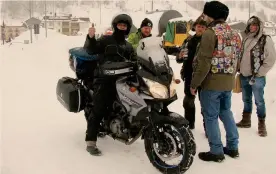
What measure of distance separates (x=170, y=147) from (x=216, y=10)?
168 cm

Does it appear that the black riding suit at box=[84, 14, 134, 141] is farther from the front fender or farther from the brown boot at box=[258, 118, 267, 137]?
the brown boot at box=[258, 118, 267, 137]

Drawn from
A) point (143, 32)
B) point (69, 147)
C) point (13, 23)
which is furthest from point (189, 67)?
point (13, 23)

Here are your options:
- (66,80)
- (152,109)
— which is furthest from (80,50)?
(152,109)

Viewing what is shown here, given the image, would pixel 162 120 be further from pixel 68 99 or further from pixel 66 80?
pixel 66 80

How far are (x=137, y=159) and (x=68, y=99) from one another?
1255 millimetres

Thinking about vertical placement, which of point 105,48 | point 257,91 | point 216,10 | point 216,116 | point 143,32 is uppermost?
point 216,10

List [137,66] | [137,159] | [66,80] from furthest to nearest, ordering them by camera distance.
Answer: [66,80] → [137,159] → [137,66]

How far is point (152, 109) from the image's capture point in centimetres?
393

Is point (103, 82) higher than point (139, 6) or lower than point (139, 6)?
lower

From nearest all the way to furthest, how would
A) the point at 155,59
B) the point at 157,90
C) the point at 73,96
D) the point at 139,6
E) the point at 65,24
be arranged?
the point at 157,90, the point at 155,59, the point at 73,96, the point at 65,24, the point at 139,6

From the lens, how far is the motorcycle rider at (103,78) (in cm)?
432

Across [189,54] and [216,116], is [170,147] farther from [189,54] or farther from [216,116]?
[189,54]

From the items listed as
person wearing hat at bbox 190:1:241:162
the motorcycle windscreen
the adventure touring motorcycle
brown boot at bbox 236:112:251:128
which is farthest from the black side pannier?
brown boot at bbox 236:112:251:128

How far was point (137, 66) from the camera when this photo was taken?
4121 millimetres
